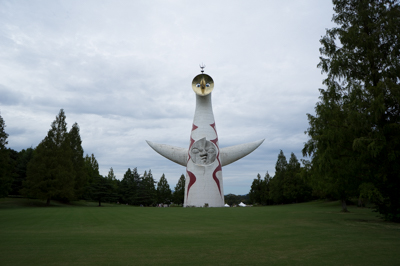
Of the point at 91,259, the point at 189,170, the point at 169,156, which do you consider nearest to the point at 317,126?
the point at 91,259

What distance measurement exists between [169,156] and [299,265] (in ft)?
103

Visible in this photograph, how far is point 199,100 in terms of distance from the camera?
112 ft

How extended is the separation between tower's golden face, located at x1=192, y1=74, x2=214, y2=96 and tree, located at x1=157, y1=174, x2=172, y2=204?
25.2 m

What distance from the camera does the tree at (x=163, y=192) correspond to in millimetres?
52656

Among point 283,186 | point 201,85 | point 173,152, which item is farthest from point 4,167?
point 283,186

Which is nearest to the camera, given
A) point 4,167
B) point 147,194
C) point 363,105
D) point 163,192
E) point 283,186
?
point 363,105

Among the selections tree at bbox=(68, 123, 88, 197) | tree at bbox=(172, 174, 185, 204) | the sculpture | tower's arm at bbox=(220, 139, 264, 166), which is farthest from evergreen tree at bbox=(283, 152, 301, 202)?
tree at bbox=(68, 123, 88, 197)

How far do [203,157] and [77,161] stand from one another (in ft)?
60.8

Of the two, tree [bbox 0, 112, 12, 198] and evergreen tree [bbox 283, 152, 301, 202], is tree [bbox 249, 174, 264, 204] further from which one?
tree [bbox 0, 112, 12, 198]

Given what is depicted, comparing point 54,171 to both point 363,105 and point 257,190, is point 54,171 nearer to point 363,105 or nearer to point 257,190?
point 363,105

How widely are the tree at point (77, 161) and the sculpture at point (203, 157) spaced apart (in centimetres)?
1371

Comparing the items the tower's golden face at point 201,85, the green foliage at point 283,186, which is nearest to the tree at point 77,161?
the tower's golden face at point 201,85

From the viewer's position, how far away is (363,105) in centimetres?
1183

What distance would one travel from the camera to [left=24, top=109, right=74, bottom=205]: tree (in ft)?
103
